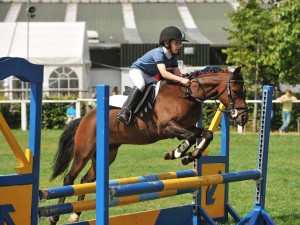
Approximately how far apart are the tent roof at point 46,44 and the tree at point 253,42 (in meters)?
5.20

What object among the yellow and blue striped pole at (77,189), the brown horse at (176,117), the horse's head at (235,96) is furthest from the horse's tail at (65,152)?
the horse's head at (235,96)

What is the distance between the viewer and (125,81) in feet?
106

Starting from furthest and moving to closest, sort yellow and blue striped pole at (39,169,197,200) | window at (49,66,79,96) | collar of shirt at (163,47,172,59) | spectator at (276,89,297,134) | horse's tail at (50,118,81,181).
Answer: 1. window at (49,66,79,96)
2. spectator at (276,89,297,134)
3. horse's tail at (50,118,81,181)
4. collar of shirt at (163,47,172,59)
5. yellow and blue striped pole at (39,169,197,200)

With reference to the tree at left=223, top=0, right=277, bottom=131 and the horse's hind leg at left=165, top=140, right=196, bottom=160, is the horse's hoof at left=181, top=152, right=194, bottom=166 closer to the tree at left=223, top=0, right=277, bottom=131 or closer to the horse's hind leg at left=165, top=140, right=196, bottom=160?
the horse's hind leg at left=165, top=140, right=196, bottom=160

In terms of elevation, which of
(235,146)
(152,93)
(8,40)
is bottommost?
(235,146)

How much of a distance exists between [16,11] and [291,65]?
19964 millimetres

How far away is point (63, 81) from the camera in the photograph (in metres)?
26.7

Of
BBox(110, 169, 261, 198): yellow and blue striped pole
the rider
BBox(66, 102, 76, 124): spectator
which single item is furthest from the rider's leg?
BBox(66, 102, 76, 124): spectator

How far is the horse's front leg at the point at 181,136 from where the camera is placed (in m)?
6.77

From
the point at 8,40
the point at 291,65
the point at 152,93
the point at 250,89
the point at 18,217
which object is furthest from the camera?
the point at 8,40

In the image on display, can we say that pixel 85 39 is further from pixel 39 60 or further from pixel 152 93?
pixel 152 93

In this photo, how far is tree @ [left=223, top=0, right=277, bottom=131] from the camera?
80.7 ft

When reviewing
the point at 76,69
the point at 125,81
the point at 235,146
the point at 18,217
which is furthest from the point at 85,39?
the point at 18,217

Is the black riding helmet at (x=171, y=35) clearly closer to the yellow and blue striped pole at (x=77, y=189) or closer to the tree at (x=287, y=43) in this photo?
the yellow and blue striped pole at (x=77, y=189)
